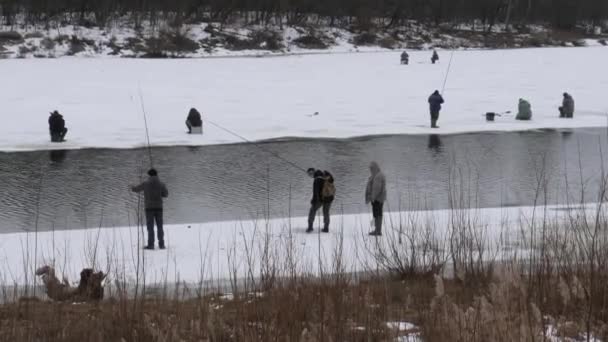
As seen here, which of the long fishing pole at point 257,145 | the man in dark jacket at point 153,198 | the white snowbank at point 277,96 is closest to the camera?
the man in dark jacket at point 153,198

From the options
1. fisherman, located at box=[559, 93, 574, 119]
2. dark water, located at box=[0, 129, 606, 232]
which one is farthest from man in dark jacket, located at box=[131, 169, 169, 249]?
fisherman, located at box=[559, 93, 574, 119]

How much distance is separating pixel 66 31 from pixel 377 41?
2504cm

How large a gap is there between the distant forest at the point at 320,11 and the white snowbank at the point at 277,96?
1819cm

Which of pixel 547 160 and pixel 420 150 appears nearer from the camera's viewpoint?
pixel 547 160

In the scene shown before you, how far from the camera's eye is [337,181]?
19.9 metres

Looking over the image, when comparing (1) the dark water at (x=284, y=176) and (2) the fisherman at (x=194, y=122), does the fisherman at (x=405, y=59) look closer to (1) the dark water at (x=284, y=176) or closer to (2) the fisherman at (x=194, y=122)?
(1) the dark water at (x=284, y=176)

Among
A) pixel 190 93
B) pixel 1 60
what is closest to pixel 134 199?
pixel 190 93

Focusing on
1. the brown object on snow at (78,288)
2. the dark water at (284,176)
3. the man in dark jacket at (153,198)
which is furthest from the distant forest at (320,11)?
the brown object on snow at (78,288)

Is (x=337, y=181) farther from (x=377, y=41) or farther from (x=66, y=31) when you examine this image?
(x=377, y=41)

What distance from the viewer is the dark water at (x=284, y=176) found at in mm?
16719

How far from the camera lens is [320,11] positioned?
79.9 m

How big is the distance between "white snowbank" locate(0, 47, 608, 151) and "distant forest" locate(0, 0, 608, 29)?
1819cm

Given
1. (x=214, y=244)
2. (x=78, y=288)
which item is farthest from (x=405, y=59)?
(x=78, y=288)

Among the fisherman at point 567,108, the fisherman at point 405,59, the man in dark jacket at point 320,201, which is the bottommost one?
the man in dark jacket at point 320,201
